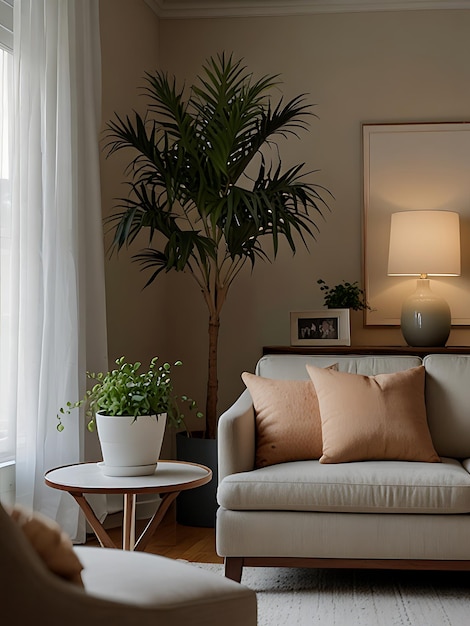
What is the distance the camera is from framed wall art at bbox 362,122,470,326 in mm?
4922

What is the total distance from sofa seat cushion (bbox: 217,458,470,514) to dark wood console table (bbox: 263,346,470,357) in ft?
4.18

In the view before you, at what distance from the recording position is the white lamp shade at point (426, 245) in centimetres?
451

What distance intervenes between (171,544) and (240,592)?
242 cm

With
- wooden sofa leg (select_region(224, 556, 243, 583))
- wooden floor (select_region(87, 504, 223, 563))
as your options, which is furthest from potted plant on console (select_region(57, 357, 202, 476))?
wooden floor (select_region(87, 504, 223, 563))

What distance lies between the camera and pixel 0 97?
3.35m

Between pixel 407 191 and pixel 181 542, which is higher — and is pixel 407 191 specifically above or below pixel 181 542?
above

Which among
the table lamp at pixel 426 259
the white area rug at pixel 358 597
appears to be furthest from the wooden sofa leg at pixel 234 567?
the table lamp at pixel 426 259

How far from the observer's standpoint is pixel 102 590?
5.26 ft

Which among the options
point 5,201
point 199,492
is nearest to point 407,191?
point 199,492

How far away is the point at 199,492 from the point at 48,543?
2.96 meters

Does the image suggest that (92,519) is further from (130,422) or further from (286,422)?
(286,422)

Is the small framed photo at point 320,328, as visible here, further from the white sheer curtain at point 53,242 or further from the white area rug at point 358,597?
the white area rug at point 358,597

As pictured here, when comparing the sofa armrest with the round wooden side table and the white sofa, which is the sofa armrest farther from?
the round wooden side table

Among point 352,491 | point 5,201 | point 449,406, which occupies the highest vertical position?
point 5,201
